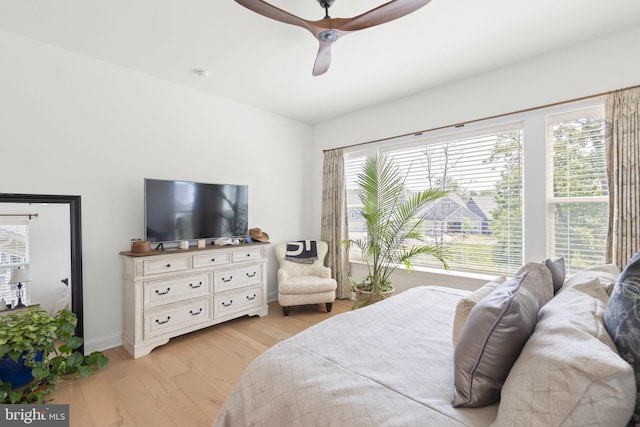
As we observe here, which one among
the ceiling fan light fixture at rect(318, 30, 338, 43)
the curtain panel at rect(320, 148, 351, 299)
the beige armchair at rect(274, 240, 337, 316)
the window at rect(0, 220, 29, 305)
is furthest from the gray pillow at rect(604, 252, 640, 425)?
the window at rect(0, 220, 29, 305)

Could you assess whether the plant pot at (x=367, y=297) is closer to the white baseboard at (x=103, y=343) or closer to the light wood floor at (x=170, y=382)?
the light wood floor at (x=170, y=382)

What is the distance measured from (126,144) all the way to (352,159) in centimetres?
288

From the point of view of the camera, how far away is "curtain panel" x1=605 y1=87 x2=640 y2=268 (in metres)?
2.25

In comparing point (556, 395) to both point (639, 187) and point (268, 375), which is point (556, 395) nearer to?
point (268, 375)

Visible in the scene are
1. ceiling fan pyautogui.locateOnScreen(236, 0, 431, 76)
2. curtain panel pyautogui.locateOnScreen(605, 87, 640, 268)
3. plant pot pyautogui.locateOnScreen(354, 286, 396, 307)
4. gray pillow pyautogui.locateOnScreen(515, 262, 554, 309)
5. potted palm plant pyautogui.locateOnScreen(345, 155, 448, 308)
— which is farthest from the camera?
potted palm plant pyautogui.locateOnScreen(345, 155, 448, 308)

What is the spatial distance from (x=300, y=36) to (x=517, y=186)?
253 cm

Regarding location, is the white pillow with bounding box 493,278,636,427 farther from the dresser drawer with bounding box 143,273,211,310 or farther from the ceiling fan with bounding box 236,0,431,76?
the dresser drawer with bounding box 143,273,211,310

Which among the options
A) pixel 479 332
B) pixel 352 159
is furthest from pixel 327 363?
pixel 352 159

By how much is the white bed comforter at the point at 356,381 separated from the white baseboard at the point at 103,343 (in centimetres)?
222

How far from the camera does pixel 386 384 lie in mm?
1063

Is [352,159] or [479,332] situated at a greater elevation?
[352,159]

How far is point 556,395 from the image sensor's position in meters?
0.70

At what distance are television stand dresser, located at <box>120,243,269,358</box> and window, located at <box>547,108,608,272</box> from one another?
3.15 m

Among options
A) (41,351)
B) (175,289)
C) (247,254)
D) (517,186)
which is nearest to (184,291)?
(175,289)
